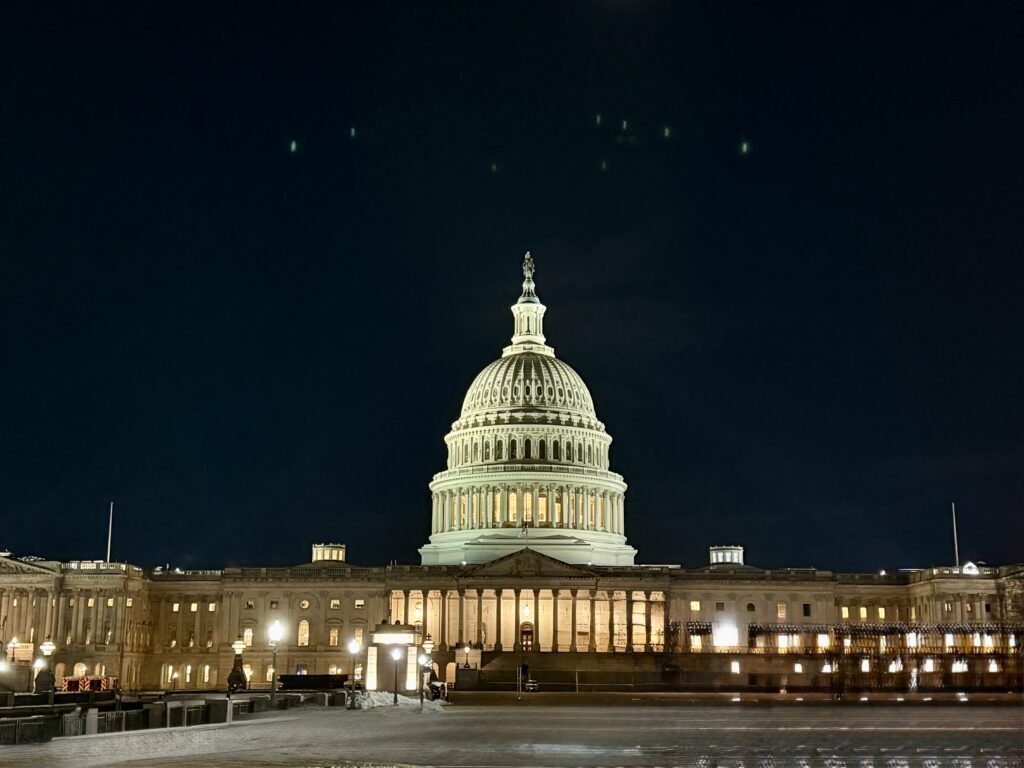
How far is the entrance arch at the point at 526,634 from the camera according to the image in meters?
136

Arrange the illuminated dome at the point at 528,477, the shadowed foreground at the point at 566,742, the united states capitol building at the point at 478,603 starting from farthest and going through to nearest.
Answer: the illuminated dome at the point at 528,477 < the united states capitol building at the point at 478,603 < the shadowed foreground at the point at 566,742

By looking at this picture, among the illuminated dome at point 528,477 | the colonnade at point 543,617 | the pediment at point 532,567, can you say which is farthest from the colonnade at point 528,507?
the colonnade at point 543,617

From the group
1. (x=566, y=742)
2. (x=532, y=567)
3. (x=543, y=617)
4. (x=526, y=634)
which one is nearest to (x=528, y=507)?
(x=532, y=567)

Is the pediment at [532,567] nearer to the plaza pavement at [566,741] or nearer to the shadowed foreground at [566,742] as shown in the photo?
the plaza pavement at [566,741]

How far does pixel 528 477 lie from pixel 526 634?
69.3ft

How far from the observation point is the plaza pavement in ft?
103

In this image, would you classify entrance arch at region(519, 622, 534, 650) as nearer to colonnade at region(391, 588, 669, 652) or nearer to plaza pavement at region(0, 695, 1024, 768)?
colonnade at region(391, 588, 669, 652)

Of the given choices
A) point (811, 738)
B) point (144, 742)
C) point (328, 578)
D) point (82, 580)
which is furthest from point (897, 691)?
point (82, 580)

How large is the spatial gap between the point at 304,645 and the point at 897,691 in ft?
237

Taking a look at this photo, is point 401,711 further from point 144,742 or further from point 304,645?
point 304,645

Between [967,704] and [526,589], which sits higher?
[526,589]

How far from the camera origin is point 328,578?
5581 inches

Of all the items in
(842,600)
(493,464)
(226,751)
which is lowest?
(226,751)

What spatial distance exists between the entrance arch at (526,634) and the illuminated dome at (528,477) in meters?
10.2
